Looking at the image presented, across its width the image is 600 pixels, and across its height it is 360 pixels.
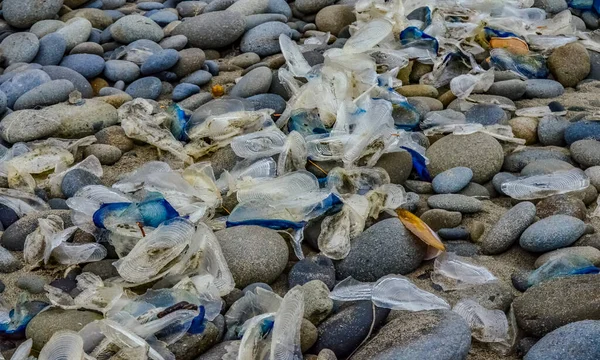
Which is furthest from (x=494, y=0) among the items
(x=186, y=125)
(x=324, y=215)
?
(x=324, y=215)

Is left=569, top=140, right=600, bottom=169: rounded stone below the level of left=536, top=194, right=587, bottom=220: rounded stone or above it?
below

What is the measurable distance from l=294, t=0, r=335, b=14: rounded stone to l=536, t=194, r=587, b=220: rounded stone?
3.24 meters

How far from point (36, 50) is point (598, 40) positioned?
416cm

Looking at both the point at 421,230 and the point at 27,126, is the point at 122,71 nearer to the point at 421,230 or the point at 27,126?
the point at 27,126

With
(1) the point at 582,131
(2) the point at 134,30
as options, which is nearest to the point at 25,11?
(2) the point at 134,30

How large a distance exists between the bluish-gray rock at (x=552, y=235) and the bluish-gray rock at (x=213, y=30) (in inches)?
124

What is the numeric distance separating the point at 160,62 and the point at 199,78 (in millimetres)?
285

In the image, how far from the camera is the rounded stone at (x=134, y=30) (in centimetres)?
576

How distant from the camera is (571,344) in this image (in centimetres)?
242

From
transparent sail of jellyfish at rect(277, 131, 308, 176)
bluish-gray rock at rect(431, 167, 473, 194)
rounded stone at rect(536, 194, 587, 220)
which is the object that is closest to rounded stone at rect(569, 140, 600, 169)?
rounded stone at rect(536, 194, 587, 220)

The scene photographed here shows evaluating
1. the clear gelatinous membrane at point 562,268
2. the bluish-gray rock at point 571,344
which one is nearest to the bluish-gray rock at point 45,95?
the clear gelatinous membrane at point 562,268

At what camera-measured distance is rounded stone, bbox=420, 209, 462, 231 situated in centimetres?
360

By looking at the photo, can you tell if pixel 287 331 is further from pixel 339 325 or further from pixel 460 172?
pixel 460 172

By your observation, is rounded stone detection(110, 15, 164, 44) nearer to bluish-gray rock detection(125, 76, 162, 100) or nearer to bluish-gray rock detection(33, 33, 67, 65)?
bluish-gray rock detection(33, 33, 67, 65)
